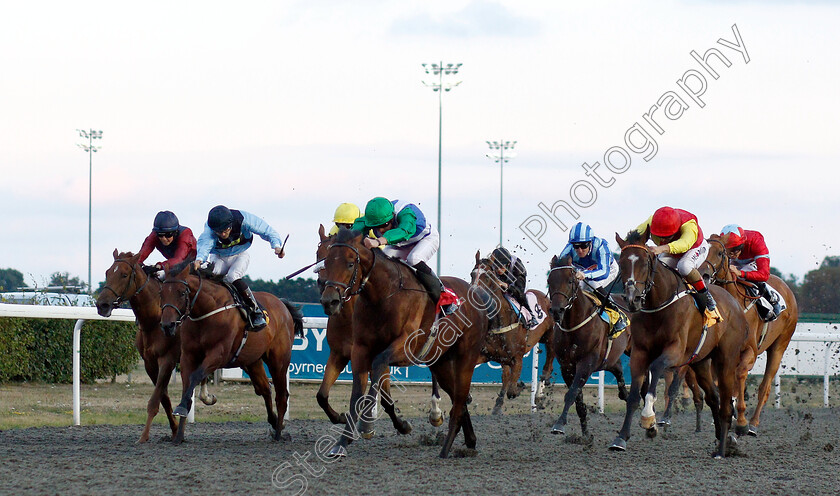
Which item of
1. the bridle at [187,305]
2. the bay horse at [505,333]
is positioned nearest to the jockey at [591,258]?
the bay horse at [505,333]

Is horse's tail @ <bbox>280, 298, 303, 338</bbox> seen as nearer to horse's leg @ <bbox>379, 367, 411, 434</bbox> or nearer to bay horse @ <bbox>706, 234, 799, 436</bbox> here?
horse's leg @ <bbox>379, 367, 411, 434</bbox>

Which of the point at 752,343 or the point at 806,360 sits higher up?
the point at 752,343

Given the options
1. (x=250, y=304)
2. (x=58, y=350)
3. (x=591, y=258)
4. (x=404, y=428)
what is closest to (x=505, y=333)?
(x=591, y=258)

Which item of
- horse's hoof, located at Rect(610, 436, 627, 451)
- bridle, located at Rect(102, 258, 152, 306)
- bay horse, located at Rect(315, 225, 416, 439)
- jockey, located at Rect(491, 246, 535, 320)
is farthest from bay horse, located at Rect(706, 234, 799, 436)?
bridle, located at Rect(102, 258, 152, 306)

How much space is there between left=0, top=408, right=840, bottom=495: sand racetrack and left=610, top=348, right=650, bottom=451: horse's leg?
126 mm

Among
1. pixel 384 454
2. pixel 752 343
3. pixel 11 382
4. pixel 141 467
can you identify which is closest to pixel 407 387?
pixel 11 382

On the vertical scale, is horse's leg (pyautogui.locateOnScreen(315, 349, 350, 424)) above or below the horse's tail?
below

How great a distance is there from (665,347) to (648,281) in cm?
53

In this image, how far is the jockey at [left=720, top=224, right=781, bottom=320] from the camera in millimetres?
8852

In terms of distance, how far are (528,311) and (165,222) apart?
3.46 m

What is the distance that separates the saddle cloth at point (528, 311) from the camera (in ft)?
29.7

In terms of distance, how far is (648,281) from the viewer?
689 cm

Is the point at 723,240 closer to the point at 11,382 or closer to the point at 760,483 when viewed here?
the point at 760,483

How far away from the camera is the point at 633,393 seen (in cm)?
696
